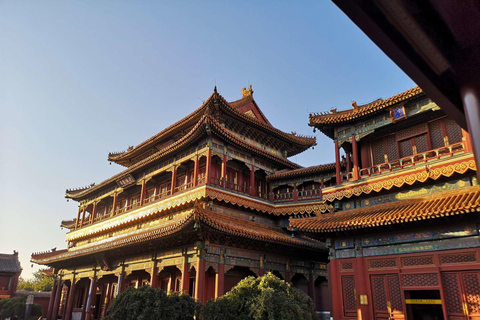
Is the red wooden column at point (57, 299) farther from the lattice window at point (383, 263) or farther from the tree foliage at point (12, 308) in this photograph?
the lattice window at point (383, 263)

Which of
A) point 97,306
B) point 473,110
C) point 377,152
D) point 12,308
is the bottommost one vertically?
point 12,308

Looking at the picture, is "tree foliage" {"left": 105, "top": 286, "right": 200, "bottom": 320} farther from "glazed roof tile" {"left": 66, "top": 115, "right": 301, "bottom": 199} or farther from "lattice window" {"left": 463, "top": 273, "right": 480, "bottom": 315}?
"glazed roof tile" {"left": 66, "top": 115, "right": 301, "bottom": 199}

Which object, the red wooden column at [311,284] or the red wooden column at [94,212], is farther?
the red wooden column at [94,212]

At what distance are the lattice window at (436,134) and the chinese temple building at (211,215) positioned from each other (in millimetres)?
4436

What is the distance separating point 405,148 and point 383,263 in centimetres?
437

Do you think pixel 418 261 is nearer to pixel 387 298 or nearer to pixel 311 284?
pixel 387 298

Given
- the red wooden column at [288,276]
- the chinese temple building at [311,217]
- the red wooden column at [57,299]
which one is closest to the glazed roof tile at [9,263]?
the chinese temple building at [311,217]

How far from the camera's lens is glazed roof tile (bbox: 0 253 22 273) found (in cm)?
4047

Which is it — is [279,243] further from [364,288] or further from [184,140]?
[184,140]

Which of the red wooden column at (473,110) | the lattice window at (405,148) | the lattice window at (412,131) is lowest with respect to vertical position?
the red wooden column at (473,110)

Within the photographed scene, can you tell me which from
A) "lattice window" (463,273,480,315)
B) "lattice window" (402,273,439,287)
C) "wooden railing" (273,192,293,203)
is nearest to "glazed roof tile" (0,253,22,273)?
"wooden railing" (273,192,293,203)

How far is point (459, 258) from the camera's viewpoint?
10305 mm

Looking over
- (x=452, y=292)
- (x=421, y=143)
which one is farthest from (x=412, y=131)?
(x=452, y=292)

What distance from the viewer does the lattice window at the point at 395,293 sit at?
438 inches
